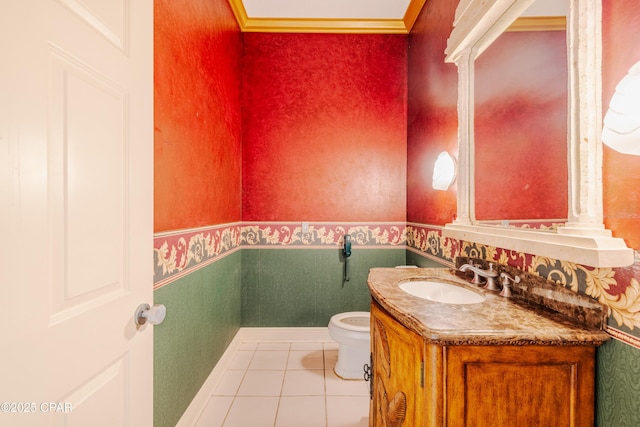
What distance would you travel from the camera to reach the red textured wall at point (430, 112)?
5.92ft

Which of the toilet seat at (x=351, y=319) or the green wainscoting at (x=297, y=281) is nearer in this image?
the toilet seat at (x=351, y=319)

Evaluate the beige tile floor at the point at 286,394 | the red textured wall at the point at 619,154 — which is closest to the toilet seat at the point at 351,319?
the beige tile floor at the point at 286,394

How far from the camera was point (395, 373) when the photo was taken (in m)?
1.02

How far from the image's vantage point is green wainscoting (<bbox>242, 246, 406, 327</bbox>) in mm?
2615

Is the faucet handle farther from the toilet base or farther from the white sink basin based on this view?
the toilet base

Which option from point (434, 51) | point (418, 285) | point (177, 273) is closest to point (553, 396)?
point (418, 285)

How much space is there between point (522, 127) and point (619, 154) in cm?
41

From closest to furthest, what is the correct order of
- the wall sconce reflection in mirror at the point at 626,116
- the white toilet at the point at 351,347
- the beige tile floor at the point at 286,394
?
1. the wall sconce reflection in mirror at the point at 626,116
2. the beige tile floor at the point at 286,394
3. the white toilet at the point at 351,347
